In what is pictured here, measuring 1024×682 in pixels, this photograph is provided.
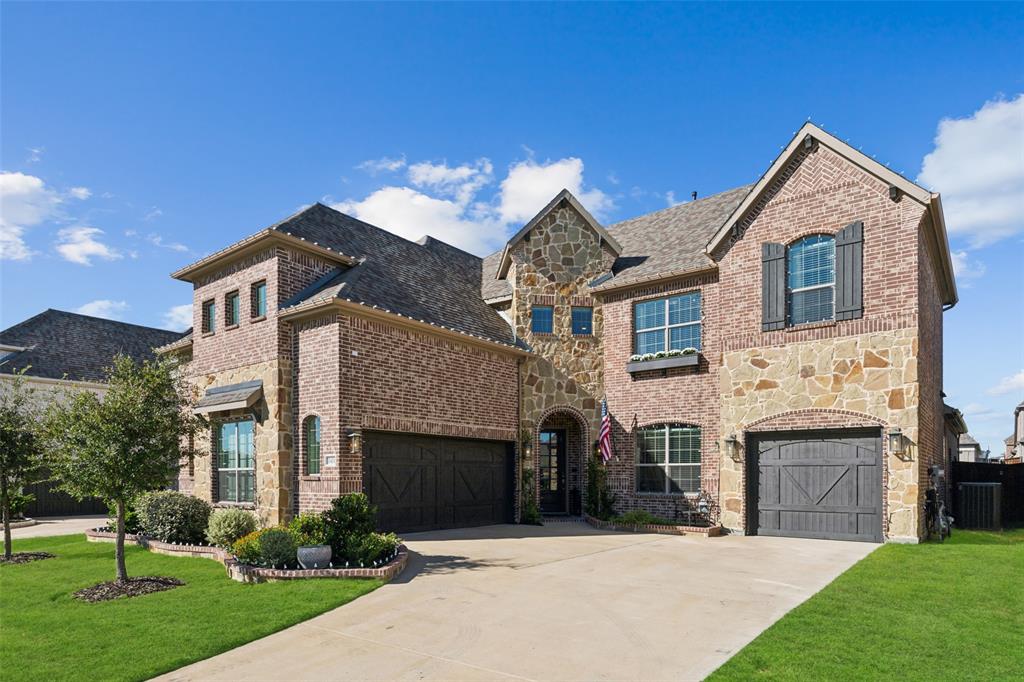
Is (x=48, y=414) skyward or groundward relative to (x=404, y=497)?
skyward

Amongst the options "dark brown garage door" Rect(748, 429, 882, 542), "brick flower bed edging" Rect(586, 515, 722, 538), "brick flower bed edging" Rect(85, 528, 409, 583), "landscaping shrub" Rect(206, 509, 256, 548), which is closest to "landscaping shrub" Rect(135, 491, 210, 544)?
"landscaping shrub" Rect(206, 509, 256, 548)

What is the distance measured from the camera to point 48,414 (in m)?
11.9

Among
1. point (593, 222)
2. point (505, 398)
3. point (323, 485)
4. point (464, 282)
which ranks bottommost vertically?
point (323, 485)

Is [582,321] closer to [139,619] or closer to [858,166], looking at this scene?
[858,166]

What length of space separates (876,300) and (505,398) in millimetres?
9782

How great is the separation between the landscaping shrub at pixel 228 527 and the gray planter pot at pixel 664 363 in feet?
34.2

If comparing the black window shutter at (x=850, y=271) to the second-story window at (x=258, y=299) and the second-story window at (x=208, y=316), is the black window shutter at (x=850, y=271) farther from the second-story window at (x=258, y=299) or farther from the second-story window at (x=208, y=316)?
the second-story window at (x=208, y=316)

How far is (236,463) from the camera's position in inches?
682

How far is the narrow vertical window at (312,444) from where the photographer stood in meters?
15.5

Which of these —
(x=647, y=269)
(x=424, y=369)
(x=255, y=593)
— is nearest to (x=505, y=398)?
(x=424, y=369)

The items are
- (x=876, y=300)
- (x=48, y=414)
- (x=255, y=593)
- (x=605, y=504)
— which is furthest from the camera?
(x=605, y=504)

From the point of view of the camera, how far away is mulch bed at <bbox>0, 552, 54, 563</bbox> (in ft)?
46.5

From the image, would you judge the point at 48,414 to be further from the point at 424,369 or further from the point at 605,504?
the point at 605,504

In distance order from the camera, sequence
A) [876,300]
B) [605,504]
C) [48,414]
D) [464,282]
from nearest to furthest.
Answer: [48,414]
[876,300]
[605,504]
[464,282]
